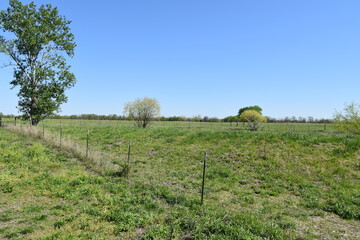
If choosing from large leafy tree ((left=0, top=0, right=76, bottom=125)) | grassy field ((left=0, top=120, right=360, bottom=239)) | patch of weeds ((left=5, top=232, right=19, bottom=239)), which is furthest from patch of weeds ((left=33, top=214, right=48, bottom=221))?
large leafy tree ((left=0, top=0, right=76, bottom=125))

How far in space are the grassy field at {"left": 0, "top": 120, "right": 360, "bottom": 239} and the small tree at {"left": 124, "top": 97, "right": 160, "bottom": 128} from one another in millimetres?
21401

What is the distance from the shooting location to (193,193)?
25.3 ft

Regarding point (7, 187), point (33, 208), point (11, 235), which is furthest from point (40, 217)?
point (7, 187)

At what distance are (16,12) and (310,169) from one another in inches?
1389

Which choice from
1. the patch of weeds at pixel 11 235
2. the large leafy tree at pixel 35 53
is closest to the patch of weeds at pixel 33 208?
the patch of weeds at pixel 11 235

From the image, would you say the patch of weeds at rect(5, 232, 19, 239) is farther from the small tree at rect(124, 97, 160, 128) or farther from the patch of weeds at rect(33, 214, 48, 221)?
the small tree at rect(124, 97, 160, 128)

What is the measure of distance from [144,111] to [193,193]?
29.8 meters

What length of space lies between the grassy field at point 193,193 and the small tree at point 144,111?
21.4 meters

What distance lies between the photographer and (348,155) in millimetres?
12336

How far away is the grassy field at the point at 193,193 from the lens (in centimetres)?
502

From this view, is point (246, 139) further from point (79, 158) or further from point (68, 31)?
point (68, 31)

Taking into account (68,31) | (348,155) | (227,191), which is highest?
(68,31)

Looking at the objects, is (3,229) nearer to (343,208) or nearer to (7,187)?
(7,187)

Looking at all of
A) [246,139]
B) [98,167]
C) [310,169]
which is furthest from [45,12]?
[310,169]
